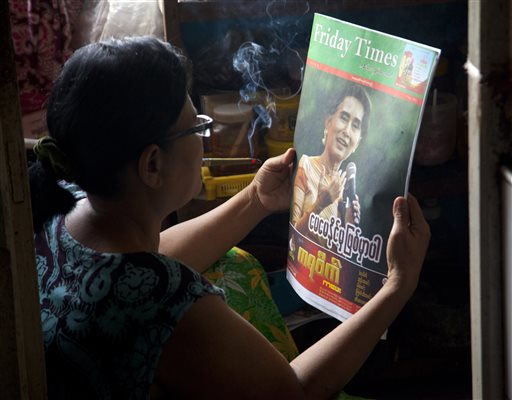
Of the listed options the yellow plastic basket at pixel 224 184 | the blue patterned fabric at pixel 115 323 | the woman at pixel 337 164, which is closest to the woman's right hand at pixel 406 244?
the woman at pixel 337 164

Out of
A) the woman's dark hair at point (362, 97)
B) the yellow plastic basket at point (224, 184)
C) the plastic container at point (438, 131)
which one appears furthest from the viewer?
the plastic container at point (438, 131)

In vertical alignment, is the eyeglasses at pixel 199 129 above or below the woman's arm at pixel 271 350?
above

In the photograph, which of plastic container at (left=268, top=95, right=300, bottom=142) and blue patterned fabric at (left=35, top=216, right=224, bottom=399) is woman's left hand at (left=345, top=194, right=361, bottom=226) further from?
plastic container at (left=268, top=95, right=300, bottom=142)

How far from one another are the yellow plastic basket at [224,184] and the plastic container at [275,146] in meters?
0.12

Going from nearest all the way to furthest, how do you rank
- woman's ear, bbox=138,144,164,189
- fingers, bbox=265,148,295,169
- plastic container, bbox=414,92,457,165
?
woman's ear, bbox=138,144,164,189, fingers, bbox=265,148,295,169, plastic container, bbox=414,92,457,165

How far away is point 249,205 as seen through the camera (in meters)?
1.74

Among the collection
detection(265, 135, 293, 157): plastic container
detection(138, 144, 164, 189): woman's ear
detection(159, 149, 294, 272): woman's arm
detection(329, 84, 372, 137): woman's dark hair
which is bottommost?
detection(265, 135, 293, 157): plastic container

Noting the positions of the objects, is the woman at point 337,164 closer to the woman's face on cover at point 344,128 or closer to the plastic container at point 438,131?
the woman's face on cover at point 344,128

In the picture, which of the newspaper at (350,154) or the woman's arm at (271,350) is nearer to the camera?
the woman's arm at (271,350)

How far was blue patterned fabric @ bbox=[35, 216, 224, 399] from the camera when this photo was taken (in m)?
1.18

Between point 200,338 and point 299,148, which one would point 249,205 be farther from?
point 200,338

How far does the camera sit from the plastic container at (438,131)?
2.29 m

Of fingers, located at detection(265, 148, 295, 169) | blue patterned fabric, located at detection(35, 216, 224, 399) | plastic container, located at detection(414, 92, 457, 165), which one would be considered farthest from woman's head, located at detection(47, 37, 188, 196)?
plastic container, located at detection(414, 92, 457, 165)

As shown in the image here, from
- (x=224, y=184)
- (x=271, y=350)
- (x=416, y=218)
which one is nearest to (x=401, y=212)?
(x=416, y=218)
